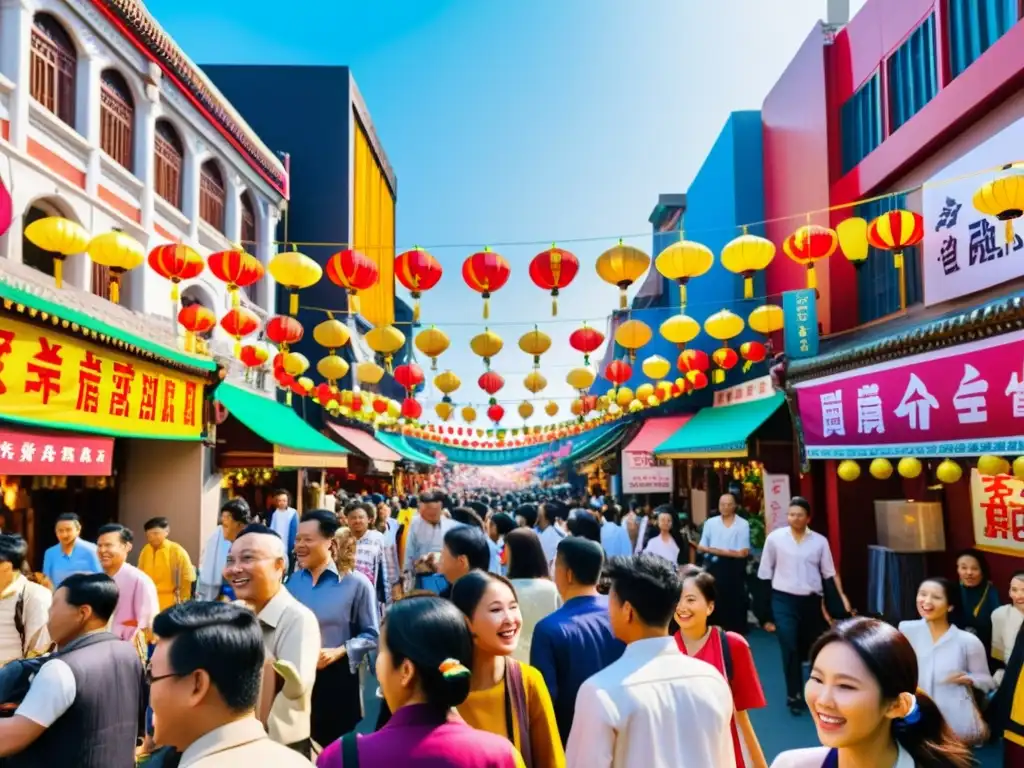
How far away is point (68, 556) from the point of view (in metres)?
6.96

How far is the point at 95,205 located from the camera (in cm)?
1109

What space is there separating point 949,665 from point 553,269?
5369 mm

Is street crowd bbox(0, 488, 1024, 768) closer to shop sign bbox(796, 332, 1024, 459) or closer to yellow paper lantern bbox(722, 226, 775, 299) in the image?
shop sign bbox(796, 332, 1024, 459)

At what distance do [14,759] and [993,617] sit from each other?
20.0 feet

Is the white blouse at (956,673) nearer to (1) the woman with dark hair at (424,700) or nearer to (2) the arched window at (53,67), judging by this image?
(1) the woman with dark hair at (424,700)

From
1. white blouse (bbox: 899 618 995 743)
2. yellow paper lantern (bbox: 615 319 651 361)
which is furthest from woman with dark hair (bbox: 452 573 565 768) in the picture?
yellow paper lantern (bbox: 615 319 651 361)

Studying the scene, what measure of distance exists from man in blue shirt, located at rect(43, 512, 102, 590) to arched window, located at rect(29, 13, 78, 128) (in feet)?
20.5

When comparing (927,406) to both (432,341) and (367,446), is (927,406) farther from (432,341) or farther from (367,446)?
(367,446)

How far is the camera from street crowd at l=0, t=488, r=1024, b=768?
208 cm

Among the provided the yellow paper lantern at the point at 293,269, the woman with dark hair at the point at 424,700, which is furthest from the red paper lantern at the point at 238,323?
the woman with dark hair at the point at 424,700

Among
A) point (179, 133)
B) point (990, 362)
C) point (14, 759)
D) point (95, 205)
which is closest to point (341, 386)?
point (179, 133)

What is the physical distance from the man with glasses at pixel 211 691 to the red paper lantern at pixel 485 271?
21.9 feet

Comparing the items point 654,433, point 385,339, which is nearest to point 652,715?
point 385,339

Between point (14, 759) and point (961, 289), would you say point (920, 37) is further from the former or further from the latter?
point (14, 759)
